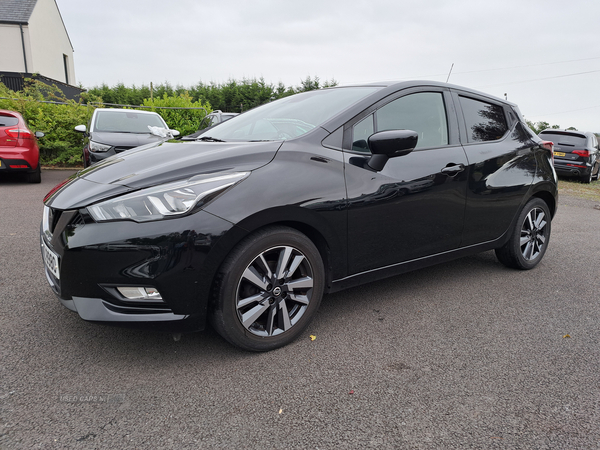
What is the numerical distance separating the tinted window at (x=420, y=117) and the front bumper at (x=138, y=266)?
4.69ft

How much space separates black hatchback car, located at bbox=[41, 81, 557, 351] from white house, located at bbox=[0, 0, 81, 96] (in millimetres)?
24940

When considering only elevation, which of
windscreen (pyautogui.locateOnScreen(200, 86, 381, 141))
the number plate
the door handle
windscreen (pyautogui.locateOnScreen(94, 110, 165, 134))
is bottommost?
the number plate

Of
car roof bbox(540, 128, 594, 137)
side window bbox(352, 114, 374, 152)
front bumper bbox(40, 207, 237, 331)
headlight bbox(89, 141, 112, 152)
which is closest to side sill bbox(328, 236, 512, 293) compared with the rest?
side window bbox(352, 114, 374, 152)

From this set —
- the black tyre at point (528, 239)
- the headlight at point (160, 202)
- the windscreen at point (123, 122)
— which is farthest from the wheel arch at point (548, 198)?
the windscreen at point (123, 122)

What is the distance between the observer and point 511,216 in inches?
144

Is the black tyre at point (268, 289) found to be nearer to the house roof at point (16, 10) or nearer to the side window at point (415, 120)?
the side window at point (415, 120)

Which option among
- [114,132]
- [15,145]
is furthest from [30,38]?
[114,132]

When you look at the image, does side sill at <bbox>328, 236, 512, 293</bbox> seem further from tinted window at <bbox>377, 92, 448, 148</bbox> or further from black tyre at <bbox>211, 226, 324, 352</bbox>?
tinted window at <bbox>377, 92, 448, 148</bbox>

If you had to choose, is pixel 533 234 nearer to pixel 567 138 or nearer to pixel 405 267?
pixel 405 267

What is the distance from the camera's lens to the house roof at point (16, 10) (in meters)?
23.7

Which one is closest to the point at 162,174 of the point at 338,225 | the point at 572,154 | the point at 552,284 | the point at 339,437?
the point at 338,225

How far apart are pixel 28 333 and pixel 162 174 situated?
1316 millimetres

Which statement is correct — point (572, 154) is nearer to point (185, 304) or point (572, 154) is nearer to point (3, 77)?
point (185, 304)

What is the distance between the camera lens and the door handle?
120 inches
